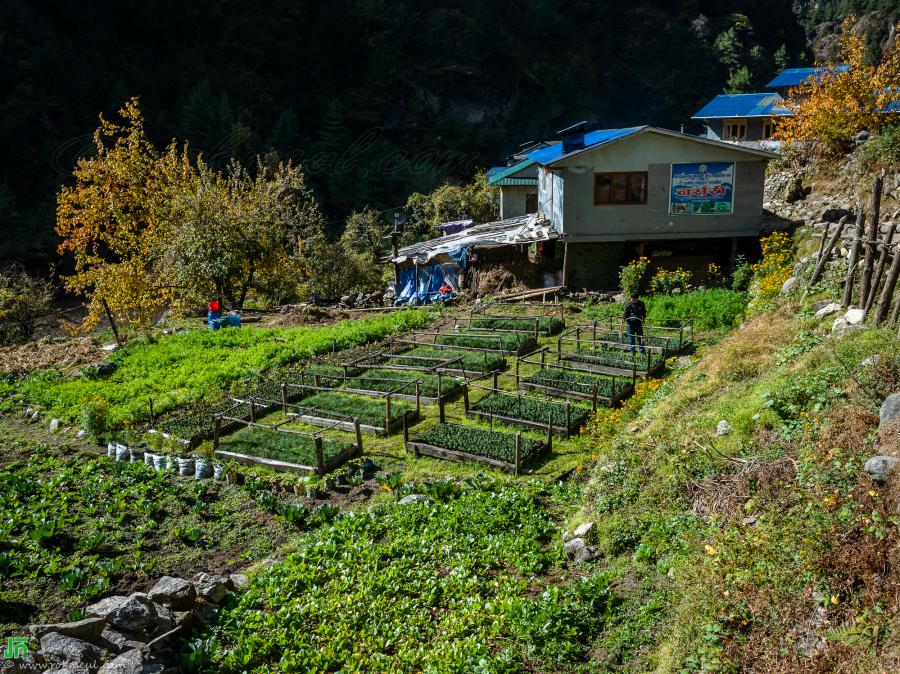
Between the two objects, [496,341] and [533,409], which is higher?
[496,341]

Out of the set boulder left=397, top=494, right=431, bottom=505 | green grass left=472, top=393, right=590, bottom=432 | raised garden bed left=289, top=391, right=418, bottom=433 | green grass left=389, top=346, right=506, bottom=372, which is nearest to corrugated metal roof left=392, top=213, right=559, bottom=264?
green grass left=389, top=346, right=506, bottom=372

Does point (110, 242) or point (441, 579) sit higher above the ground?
point (110, 242)

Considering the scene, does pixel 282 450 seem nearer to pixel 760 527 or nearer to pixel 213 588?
pixel 213 588

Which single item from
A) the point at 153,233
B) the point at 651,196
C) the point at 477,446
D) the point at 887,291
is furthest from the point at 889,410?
the point at 153,233

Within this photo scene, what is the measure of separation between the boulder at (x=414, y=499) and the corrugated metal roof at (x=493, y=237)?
1623 centimetres

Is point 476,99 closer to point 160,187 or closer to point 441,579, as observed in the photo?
point 160,187

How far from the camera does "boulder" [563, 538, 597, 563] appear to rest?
8367mm

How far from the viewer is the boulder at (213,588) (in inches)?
331

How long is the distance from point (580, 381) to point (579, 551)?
7.40 m

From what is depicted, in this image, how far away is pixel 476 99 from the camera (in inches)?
2697

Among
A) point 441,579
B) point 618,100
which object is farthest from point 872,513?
point 618,100

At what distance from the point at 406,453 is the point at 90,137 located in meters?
52.5

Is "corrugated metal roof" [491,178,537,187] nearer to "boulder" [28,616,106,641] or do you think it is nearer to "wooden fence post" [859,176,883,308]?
"wooden fence post" [859,176,883,308]

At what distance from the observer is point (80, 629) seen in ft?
23.6
